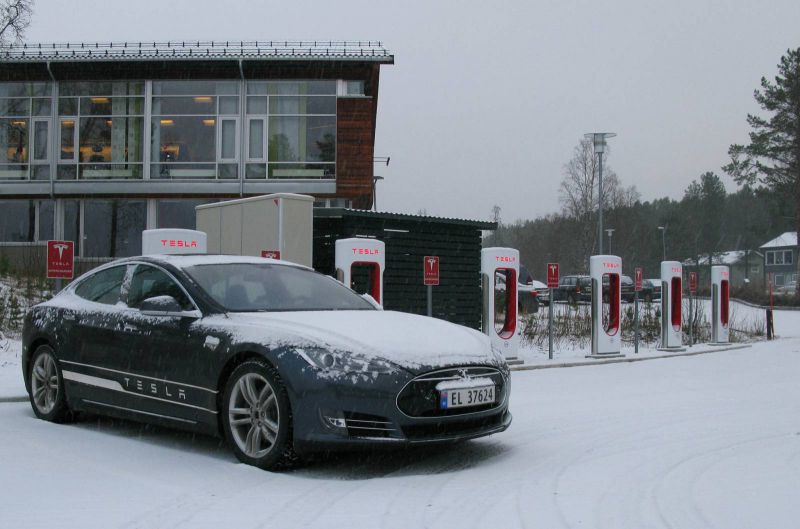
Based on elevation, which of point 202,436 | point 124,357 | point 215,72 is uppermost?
point 215,72

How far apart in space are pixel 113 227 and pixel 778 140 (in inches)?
1813

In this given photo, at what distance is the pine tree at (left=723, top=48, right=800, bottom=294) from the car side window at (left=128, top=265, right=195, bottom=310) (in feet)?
190

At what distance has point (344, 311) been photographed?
6.74 metres

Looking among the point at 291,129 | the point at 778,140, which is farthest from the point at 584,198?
the point at 291,129

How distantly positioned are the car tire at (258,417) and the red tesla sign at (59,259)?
6.11 meters

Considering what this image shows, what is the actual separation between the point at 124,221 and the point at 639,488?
26.7m

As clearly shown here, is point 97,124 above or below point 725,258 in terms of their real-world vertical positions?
above

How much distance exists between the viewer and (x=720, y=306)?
74.6ft

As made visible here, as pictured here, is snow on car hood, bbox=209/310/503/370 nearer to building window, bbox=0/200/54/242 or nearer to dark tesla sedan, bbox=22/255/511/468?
dark tesla sedan, bbox=22/255/511/468

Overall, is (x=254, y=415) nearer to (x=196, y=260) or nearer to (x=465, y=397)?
(x=465, y=397)

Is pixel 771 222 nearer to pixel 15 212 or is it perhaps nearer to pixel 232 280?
pixel 15 212

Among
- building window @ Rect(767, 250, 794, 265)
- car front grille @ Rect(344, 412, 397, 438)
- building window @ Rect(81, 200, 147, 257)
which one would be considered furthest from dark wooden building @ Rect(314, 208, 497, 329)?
building window @ Rect(767, 250, 794, 265)

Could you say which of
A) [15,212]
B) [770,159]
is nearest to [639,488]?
[15,212]

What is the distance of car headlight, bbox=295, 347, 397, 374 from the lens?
18.5 ft
